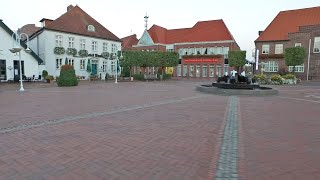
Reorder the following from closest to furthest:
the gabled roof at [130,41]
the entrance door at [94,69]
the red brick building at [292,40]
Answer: the entrance door at [94,69] → the red brick building at [292,40] → the gabled roof at [130,41]

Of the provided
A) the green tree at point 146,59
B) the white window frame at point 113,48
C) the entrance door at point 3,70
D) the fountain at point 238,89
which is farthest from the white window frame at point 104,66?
the fountain at point 238,89

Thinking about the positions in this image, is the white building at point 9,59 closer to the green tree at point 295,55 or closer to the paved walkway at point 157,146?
the paved walkway at point 157,146

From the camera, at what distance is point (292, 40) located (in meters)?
45.4

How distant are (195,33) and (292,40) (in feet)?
66.7

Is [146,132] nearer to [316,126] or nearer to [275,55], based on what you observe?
[316,126]

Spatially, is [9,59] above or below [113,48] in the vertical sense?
below

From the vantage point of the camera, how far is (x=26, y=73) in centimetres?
3231

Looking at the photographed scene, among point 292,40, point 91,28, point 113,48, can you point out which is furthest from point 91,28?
point 292,40

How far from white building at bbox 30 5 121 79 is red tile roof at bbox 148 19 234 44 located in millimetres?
19001

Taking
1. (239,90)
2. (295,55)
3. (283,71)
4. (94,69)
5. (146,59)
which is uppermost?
(295,55)

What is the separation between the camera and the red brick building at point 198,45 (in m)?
54.2

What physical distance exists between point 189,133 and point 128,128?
1.75m

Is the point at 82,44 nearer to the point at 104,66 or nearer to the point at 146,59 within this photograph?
the point at 104,66

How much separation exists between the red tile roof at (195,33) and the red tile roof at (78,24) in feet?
65.0
